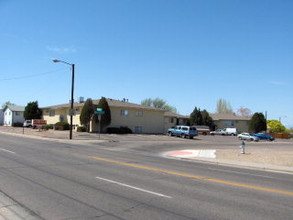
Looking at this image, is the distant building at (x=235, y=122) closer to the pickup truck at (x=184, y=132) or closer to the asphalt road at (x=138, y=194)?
the pickup truck at (x=184, y=132)

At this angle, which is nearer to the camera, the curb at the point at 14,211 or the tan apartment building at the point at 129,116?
the curb at the point at 14,211

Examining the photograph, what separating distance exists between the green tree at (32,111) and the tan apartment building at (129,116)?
28.9 feet

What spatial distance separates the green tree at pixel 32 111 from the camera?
6612 cm

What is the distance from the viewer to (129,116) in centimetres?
5231

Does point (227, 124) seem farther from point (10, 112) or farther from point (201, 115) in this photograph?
point (10, 112)

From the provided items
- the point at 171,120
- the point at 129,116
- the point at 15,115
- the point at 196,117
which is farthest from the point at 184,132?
the point at 15,115

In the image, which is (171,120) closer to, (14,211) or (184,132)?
(184,132)

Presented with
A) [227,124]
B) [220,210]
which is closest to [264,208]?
[220,210]

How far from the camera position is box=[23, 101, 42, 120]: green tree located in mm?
66125

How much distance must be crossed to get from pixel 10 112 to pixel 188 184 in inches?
3224

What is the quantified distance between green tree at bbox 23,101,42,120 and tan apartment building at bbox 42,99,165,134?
28.9 ft

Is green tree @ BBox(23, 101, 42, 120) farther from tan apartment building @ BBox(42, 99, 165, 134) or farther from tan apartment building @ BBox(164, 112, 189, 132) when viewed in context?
tan apartment building @ BBox(164, 112, 189, 132)

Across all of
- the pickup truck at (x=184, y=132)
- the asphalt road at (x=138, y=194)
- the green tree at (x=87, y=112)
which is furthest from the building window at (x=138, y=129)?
the asphalt road at (x=138, y=194)

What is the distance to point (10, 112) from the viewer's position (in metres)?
83.8
